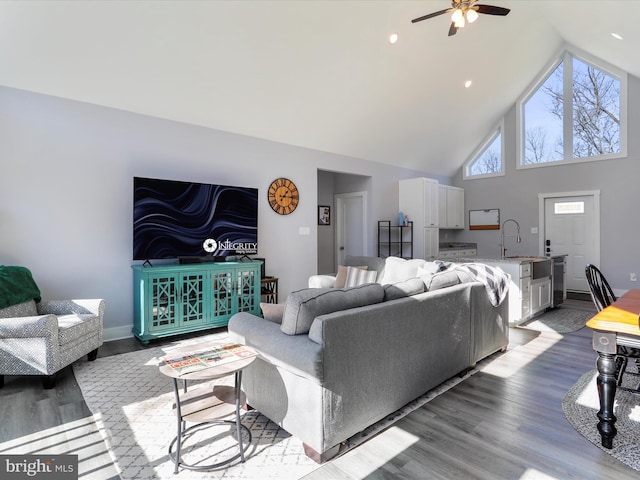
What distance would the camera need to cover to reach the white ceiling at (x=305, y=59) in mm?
3307

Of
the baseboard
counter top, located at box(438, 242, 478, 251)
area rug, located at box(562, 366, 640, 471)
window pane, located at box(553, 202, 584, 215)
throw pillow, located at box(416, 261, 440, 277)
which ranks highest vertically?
window pane, located at box(553, 202, 584, 215)

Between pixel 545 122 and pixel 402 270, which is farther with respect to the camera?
pixel 545 122

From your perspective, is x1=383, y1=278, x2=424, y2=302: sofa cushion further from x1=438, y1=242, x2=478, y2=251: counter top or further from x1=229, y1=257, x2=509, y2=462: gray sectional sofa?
x1=438, y1=242, x2=478, y2=251: counter top

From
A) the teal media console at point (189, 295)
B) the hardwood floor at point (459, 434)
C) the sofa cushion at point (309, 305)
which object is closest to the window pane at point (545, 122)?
the hardwood floor at point (459, 434)

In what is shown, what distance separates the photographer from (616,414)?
2.37 metres

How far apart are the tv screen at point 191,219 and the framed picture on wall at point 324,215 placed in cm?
265

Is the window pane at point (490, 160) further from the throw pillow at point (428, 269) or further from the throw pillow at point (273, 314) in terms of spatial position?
the throw pillow at point (273, 314)

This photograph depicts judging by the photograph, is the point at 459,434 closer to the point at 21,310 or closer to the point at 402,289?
the point at 402,289

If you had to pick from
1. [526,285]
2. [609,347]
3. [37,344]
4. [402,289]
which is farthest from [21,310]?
[526,285]

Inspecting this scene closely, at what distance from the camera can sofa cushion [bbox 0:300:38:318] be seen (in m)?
3.01

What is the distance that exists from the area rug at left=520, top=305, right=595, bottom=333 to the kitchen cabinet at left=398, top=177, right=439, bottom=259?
2.45 meters

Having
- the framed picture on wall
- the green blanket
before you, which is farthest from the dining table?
the framed picture on wall

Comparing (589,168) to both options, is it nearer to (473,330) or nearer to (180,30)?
(473,330)

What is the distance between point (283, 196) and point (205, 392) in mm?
3649
